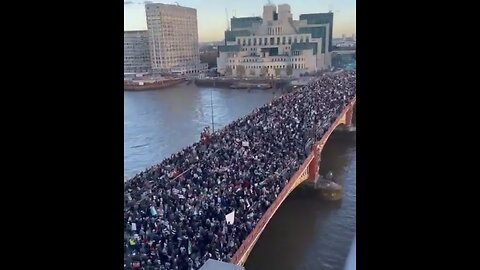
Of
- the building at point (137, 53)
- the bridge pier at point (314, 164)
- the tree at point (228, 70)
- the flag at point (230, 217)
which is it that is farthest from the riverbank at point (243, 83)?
the flag at point (230, 217)

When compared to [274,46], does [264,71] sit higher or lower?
lower

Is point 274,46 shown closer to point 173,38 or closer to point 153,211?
point 173,38

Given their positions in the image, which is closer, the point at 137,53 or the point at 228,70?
the point at 137,53

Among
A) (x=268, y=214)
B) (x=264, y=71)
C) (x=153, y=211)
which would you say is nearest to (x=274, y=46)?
(x=264, y=71)
